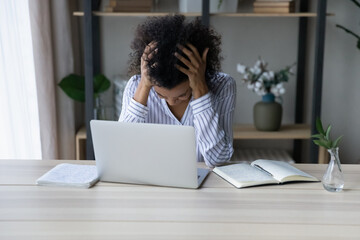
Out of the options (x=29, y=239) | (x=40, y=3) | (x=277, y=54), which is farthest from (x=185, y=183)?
(x=277, y=54)

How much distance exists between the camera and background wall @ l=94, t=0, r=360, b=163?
305cm

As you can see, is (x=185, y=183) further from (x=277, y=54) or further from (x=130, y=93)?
(x=277, y=54)

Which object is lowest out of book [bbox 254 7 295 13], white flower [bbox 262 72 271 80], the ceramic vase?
the ceramic vase

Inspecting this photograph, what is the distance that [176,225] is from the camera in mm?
1201

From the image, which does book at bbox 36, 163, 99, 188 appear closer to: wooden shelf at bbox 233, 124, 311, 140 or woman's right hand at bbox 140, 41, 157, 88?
woman's right hand at bbox 140, 41, 157, 88

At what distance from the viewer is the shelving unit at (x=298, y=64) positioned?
2.66 metres

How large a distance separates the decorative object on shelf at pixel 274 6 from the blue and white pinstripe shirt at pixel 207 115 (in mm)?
923

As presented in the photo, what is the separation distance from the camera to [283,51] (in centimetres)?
311

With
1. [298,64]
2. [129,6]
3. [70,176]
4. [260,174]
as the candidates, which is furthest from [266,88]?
[70,176]

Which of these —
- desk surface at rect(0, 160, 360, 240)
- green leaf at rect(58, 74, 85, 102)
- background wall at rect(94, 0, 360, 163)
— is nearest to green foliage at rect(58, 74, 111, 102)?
green leaf at rect(58, 74, 85, 102)

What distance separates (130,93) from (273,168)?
26.7 inches

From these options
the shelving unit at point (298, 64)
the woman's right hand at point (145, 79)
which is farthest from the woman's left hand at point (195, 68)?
the shelving unit at point (298, 64)

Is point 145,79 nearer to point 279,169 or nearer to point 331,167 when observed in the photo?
point 279,169

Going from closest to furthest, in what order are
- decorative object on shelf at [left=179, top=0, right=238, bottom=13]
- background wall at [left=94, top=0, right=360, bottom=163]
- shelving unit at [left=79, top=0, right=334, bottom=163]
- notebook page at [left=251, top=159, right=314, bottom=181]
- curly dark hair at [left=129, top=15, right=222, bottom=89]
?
notebook page at [left=251, top=159, right=314, bottom=181]
curly dark hair at [left=129, top=15, right=222, bottom=89]
shelving unit at [left=79, top=0, right=334, bottom=163]
decorative object on shelf at [left=179, top=0, right=238, bottom=13]
background wall at [left=94, top=0, right=360, bottom=163]
